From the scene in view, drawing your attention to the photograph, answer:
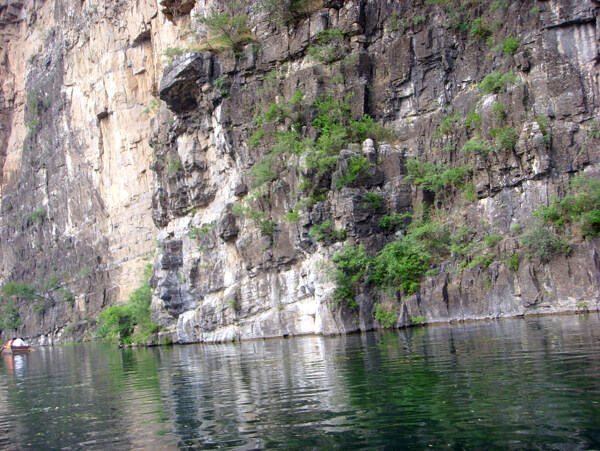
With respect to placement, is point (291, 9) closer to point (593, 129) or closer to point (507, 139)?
point (507, 139)

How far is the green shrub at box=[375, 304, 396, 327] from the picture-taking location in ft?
95.7

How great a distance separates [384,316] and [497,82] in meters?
14.4

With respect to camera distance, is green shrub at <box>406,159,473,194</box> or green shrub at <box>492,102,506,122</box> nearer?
green shrub at <box>492,102,506,122</box>

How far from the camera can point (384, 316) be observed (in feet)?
97.1

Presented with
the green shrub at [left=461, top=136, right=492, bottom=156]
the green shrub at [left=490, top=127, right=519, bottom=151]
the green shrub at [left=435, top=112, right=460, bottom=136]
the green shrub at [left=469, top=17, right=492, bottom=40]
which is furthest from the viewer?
the green shrub at [left=469, top=17, right=492, bottom=40]

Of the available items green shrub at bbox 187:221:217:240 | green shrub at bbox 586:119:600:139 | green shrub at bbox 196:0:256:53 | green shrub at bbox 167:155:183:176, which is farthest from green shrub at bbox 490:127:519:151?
green shrub at bbox 167:155:183:176

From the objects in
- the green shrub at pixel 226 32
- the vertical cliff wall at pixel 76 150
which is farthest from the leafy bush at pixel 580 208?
the vertical cliff wall at pixel 76 150

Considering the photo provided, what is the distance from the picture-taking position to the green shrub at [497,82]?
104ft

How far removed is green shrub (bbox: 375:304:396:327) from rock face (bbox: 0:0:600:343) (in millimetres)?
88

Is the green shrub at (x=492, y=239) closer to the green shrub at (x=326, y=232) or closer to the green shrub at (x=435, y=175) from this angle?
the green shrub at (x=435, y=175)

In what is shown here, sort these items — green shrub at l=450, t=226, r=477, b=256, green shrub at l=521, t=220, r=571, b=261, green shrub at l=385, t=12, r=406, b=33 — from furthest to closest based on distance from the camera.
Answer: green shrub at l=385, t=12, r=406, b=33 < green shrub at l=450, t=226, r=477, b=256 < green shrub at l=521, t=220, r=571, b=261

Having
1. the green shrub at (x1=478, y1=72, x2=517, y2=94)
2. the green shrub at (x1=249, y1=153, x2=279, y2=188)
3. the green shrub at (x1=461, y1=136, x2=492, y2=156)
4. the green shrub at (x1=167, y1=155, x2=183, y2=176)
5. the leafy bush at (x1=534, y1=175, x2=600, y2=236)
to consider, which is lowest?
the leafy bush at (x1=534, y1=175, x2=600, y2=236)

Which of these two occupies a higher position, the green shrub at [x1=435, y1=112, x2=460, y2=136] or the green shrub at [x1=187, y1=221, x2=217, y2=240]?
the green shrub at [x1=435, y1=112, x2=460, y2=136]

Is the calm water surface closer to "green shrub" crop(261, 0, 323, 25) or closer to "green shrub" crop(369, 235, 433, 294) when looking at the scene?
"green shrub" crop(369, 235, 433, 294)
